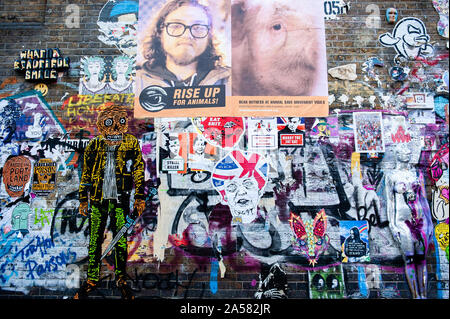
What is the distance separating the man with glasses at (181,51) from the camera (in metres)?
5.67

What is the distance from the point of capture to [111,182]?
18.0 ft

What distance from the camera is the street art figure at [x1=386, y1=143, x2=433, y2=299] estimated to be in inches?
207

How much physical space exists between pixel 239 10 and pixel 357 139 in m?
2.98

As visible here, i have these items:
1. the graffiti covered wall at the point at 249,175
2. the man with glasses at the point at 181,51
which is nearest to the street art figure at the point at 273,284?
the graffiti covered wall at the point at 249,175

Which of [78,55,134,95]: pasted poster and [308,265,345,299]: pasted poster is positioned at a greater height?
[78,55,134,95]: pasted poster

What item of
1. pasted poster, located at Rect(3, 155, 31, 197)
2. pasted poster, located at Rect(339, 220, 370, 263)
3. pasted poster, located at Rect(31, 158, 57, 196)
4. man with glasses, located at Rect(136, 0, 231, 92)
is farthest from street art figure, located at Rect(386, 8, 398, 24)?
pasted poster, located at Rect(3, 155, 31, 197)

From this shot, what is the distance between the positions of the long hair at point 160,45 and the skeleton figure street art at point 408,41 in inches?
115

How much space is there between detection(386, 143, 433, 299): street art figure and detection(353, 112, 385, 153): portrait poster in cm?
35

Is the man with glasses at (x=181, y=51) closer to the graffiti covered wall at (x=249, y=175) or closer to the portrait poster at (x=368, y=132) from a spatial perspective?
the graffiti covered wall at (x=249, y=175)

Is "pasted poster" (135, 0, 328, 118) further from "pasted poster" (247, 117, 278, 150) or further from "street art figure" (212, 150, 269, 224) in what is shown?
"street art figure" (212, 150, 269, 224)

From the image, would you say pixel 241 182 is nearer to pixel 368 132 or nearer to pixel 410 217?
pixel 368 132

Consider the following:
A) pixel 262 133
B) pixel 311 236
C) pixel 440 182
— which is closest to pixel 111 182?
pixel 262 133

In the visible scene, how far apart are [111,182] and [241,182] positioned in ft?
6.97
